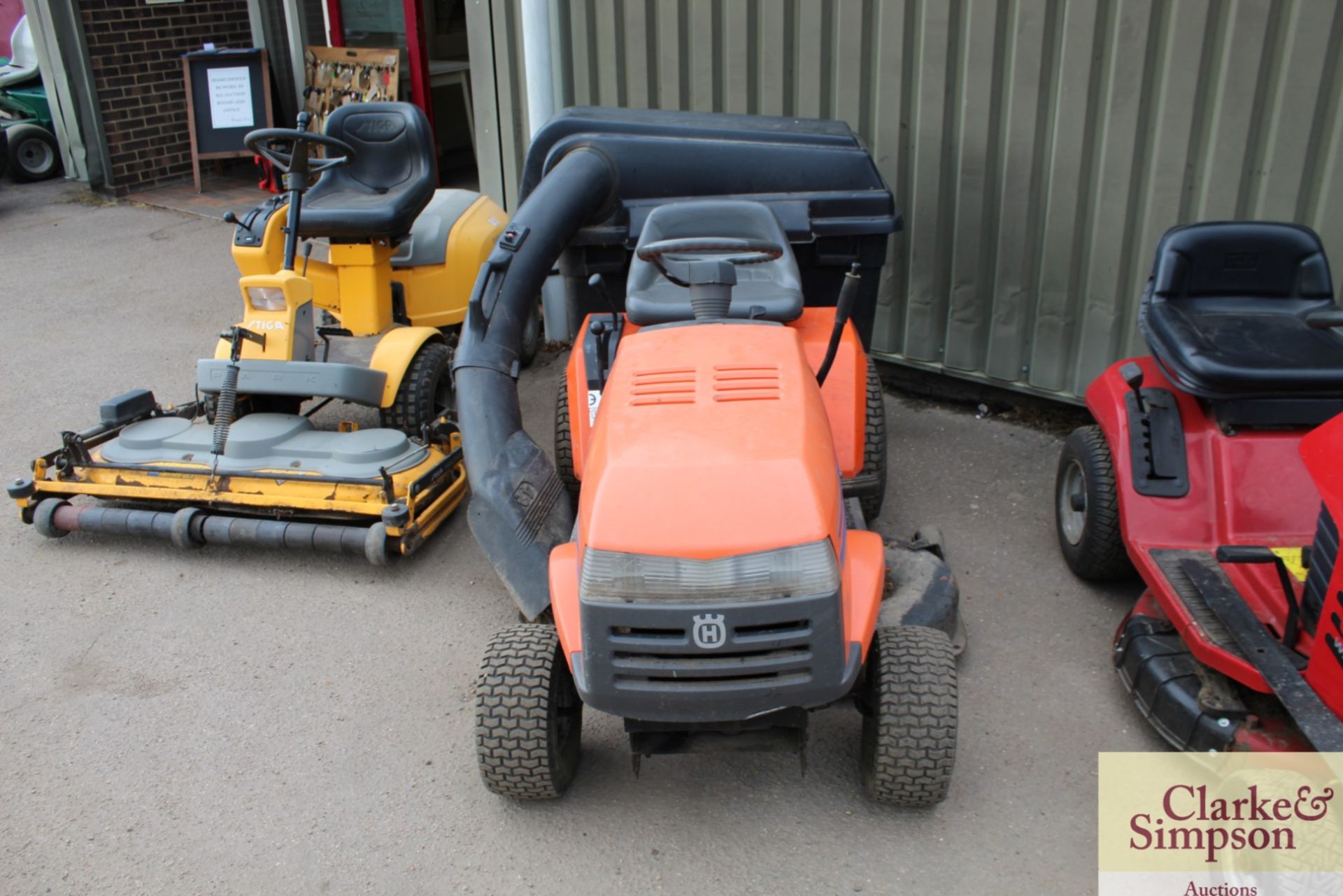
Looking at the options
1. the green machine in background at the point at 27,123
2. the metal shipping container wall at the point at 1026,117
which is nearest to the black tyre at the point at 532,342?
the metal shipping container wall at the point at 1026,117

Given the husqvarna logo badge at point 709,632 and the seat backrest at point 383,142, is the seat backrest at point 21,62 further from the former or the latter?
the husqvarna logo badge at point 709,632

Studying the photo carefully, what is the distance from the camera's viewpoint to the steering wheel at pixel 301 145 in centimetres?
449

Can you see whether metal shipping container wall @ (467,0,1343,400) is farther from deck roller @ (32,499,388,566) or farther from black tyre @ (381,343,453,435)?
deck roller @ (32,499,388,566)

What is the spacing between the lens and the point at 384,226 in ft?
16.0

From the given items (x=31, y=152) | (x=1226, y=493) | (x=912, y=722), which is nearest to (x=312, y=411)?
(x=912, y=722)

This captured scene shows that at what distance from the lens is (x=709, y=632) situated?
2447 mm

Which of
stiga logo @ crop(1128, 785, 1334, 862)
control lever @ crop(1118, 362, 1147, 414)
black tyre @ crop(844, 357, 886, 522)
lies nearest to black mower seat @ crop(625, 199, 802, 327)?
black tyre @ crop(844, 357, 886, 522)

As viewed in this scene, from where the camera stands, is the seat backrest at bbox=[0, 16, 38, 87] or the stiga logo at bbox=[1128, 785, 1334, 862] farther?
the seat backrest at bbox=[0, 16, 38, 87]

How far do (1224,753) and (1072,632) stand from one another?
2.97 ft

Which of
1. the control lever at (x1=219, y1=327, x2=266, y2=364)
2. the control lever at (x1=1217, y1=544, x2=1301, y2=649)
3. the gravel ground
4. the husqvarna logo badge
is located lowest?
the gravel ground

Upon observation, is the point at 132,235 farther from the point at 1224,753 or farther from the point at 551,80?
the point at 1224,753

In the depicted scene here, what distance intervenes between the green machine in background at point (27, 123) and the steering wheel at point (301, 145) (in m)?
7.03

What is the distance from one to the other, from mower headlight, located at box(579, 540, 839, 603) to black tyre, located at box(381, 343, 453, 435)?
89.6 inches

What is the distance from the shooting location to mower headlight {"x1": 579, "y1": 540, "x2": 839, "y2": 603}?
2.45 m
